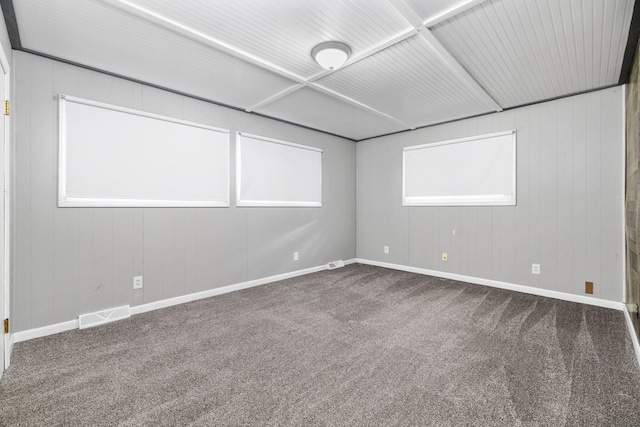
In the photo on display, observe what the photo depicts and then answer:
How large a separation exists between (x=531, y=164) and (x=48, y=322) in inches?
213

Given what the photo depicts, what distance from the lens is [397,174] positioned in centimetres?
491

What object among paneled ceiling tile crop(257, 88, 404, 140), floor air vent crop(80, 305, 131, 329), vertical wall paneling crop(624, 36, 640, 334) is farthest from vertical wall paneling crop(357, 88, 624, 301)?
floor air vent crop(80, 305, 131, 329)

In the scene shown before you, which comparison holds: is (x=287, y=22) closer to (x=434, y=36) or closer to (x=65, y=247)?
(x=434, y=36)

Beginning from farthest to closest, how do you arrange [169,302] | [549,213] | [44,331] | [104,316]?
[549,213] < [169,302] < [104,316] < [44,331]

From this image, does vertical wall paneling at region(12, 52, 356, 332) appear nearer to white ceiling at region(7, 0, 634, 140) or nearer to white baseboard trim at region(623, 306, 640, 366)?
white ceiling at region(7, 0, 634, 140)

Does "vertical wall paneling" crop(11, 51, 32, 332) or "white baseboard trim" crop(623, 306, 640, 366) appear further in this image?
"vertical wall paneling" crop(11, 51, 32, 332)

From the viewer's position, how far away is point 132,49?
2.33 meters

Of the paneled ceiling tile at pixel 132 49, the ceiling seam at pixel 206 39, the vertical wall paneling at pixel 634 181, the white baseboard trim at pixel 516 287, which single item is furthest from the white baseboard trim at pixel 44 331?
the vertical wall paneling at pixel 634 181

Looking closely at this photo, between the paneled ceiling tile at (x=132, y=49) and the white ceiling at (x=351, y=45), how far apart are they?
0.03ft

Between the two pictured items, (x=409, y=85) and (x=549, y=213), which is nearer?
(x=409, y=85)

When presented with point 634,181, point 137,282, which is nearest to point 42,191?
point 137,282

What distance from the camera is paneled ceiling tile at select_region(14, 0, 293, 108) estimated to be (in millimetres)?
1922

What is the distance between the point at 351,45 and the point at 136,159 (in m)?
2.39

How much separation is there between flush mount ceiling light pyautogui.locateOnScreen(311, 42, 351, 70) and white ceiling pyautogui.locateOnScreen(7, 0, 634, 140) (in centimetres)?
5
